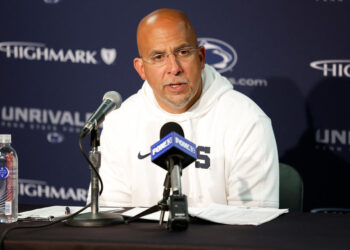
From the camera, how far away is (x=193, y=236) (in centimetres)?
175

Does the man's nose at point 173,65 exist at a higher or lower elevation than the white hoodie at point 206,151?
higher

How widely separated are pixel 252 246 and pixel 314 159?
101 inches

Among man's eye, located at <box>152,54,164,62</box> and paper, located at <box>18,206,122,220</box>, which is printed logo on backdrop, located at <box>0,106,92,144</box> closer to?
man's eye, located at <box>152,54,164,62</box>

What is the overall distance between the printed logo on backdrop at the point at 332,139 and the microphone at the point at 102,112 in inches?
88.2

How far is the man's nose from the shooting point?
290 centimetres

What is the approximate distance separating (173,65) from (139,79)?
142 cm

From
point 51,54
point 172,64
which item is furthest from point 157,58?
point 51,54

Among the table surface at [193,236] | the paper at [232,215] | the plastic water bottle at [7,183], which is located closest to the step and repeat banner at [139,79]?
the paper at [232,215]

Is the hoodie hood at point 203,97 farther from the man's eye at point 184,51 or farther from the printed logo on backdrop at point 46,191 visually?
the printed logo on backdrop at point 46,191

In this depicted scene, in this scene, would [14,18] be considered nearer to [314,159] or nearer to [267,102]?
[267,102]

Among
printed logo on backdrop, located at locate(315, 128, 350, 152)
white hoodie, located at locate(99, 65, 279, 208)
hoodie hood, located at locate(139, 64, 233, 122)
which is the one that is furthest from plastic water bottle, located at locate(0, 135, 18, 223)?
printed logo on backdrop, located at locate(315, 128, 350, 152)

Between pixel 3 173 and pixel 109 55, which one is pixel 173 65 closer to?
pixel 3 173

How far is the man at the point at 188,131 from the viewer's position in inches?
116

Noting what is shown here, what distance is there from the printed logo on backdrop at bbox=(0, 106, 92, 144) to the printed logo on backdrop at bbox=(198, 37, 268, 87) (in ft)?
3.48
